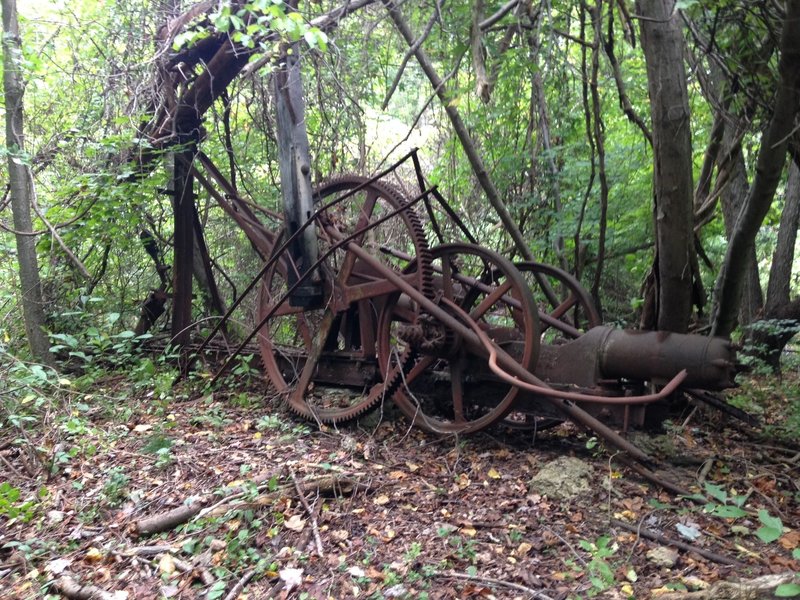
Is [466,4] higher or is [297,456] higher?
[466,4]

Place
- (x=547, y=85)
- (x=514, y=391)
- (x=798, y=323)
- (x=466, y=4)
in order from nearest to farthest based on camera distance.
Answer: (x=514, y=391)
(x=466, y=4)
(x=798, y=323)
(x=547, y=85)

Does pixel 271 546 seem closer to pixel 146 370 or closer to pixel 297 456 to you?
pixel 297 456

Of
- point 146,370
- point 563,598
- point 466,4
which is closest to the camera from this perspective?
point 563,598

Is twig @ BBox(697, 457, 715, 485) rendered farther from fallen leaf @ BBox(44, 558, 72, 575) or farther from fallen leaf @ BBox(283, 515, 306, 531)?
fallen leaf @ BBox(44, 558, 72, 575)

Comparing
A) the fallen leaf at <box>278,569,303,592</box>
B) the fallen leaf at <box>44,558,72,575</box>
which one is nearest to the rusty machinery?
the fallen leaf at <box>278,569,303,592</box>

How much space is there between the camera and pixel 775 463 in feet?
13.4

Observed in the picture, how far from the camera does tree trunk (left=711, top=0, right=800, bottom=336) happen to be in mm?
3199

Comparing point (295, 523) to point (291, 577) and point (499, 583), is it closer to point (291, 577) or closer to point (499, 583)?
point (291, 577)

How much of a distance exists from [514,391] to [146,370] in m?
3.83

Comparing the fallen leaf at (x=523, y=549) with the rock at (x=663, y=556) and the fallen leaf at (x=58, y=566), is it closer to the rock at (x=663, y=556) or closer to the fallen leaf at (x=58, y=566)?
the rock at (x=663, y=556)

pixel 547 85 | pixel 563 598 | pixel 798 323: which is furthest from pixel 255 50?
pixel 798 323

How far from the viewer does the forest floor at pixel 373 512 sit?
2973 millimetres

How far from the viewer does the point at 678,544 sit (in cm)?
313

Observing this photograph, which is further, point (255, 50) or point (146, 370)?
point (146, 370)
